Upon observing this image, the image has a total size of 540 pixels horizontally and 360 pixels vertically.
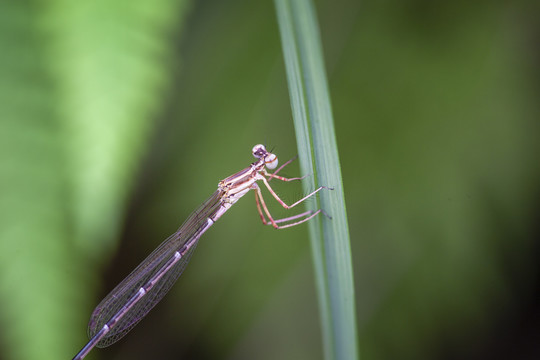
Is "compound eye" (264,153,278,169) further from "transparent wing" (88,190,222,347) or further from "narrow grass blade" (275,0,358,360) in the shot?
"narrow grass blade" (275,0,358,360)

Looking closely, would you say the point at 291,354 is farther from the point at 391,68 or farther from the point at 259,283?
the point at 391,68

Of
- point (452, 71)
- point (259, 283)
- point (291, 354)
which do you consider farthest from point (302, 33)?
point (291, 354)

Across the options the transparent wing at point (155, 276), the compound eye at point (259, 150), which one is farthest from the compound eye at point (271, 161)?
the transparent wing at point (155, 276)

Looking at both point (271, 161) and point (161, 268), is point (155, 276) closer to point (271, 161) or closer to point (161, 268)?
point (161, 268)

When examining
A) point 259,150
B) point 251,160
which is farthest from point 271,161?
point 251,160

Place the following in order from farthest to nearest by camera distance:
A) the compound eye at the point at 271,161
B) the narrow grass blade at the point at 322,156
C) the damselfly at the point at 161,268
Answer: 1. the damselfly at the point at 161,268
2. the compound eye at the point at 271,161
3. the narrow grass blade at the point at 322,156

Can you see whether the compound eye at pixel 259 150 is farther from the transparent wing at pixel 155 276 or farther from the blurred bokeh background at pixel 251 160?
the transparent wing at pixel 155 276

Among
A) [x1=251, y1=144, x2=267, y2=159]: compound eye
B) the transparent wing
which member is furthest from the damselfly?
[x1=251, y1=144, x2=267, y2=159]: compound eye
